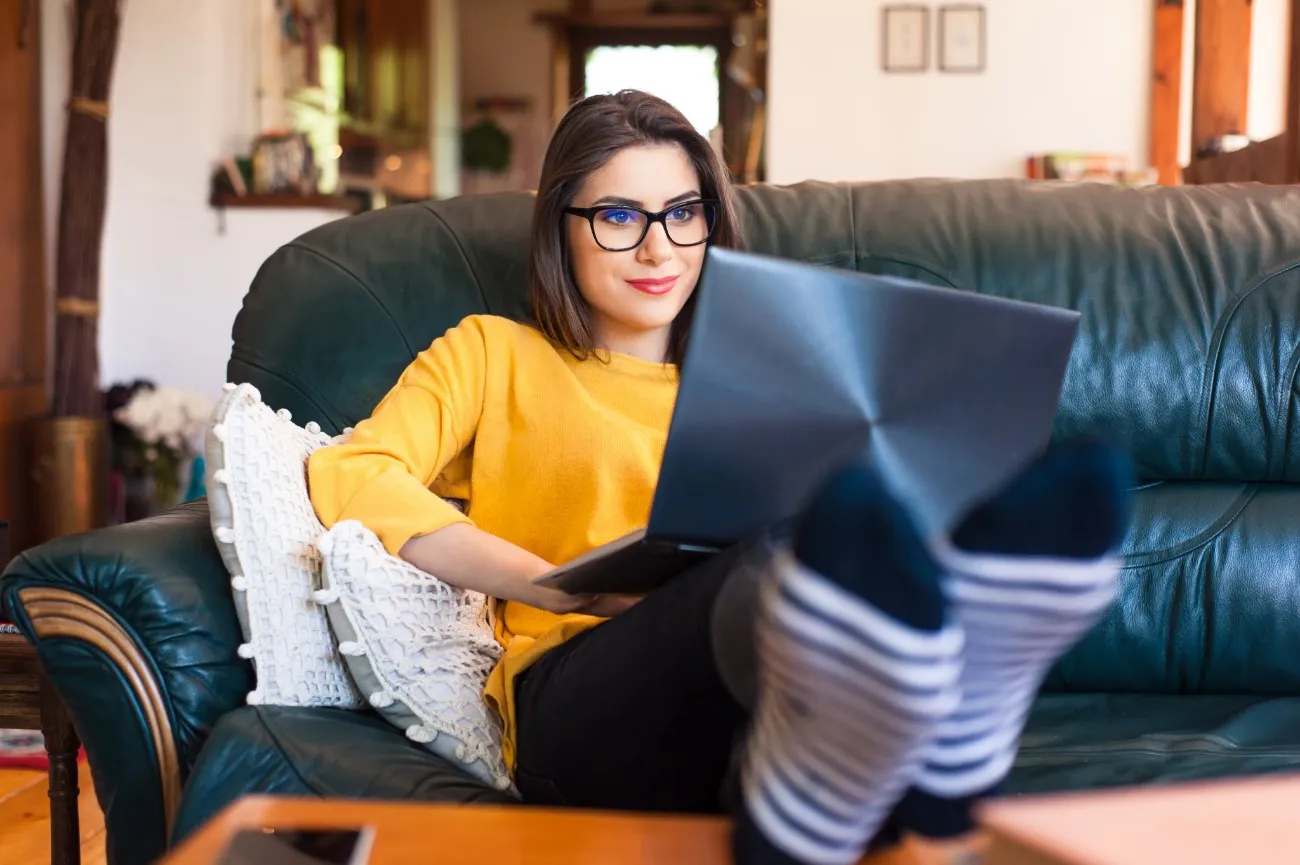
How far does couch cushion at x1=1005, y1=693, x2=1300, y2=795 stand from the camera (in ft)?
4.28

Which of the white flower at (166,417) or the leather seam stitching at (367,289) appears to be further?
the white flower at (166,417)

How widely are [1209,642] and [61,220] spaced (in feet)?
10.3

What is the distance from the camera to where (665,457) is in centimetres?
93

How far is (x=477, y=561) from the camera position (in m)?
1.25

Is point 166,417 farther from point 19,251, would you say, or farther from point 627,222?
point 627,222

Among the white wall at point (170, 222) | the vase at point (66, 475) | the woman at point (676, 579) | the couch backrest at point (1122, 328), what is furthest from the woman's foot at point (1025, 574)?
the white wall at point (170, 222)

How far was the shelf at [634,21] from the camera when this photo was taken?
8297 mm

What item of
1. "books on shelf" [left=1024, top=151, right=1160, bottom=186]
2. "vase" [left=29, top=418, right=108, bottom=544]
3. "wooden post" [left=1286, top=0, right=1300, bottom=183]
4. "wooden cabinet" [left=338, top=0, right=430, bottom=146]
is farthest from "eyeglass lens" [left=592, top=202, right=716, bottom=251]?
"wooden cabinet" [left=338, top=0, right=430, bottom=146]

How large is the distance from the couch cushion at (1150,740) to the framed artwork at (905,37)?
10.2ft

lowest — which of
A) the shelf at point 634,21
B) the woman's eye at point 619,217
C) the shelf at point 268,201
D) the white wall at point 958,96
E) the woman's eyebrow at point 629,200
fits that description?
the woman's eye at point 619,217

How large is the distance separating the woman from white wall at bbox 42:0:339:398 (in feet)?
8.94

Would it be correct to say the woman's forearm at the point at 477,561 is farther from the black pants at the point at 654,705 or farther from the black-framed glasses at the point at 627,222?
the black-framed glasses at the point at 627,222

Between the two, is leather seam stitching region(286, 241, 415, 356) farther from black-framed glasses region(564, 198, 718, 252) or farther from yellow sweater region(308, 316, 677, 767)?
black-framed glasses region(564, 198, 718, 252)

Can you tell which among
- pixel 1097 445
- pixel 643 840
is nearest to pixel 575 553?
pixel 643 840
